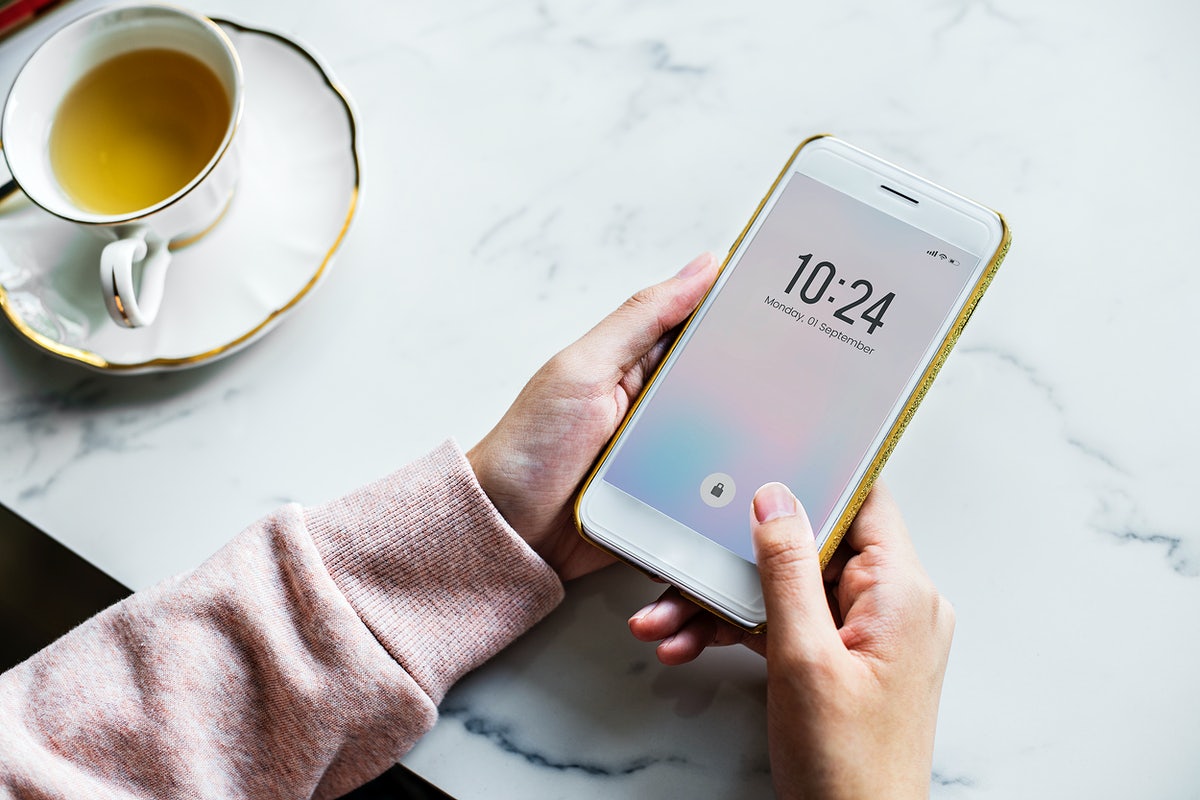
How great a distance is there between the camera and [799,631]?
1.60ft

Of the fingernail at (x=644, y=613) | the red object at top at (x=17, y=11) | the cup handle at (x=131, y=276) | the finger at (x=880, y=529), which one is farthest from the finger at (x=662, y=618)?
the red object at top at (x=17, y=11)

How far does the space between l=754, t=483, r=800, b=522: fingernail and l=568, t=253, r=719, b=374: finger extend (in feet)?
0.40

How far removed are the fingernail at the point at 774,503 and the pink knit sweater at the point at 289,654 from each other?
144 millimetres

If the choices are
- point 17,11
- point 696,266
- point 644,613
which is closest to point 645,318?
point 696,266

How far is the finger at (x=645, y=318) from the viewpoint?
22.9 inches

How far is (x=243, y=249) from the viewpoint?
2.16 ft

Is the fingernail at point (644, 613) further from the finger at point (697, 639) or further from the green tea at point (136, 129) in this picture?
the green tea at point (136, 129)

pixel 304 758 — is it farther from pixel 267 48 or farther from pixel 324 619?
pixel 267 48

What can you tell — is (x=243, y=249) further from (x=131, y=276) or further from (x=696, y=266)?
(x=696, y=266)

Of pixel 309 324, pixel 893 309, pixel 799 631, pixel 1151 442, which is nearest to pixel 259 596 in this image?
pixel 309 324

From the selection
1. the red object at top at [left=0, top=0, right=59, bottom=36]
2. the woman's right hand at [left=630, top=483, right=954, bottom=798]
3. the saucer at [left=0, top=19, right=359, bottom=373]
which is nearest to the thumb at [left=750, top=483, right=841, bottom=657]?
the woman's right hand at [left=630, top=483, right=954, bottom=798]

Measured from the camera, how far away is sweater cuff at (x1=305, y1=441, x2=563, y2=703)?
58 cm

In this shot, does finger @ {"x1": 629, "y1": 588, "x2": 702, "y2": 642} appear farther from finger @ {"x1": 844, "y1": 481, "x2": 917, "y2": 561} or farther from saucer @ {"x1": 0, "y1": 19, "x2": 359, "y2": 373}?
saucer @ {"x1": 0, "y1": 19, "x2": 359, "y2": 373}

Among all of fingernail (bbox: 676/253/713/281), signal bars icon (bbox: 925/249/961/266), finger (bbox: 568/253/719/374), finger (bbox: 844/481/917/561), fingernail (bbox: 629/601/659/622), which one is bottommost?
fingernail (bbox: 629/601/659/622)
